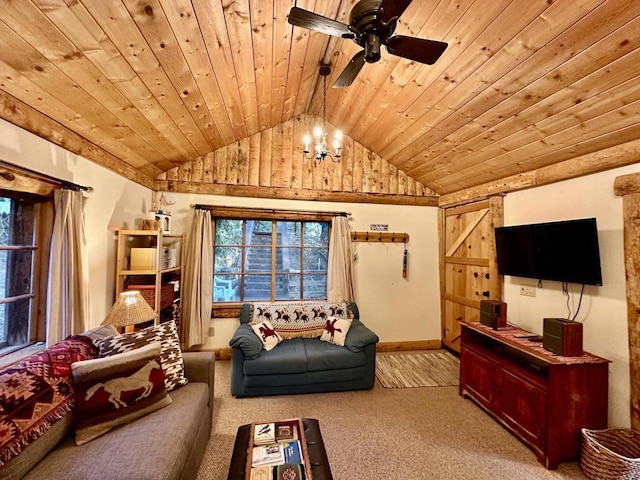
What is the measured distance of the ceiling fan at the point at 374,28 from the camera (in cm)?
137

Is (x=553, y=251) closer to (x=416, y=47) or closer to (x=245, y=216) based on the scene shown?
(x=416, y=47)

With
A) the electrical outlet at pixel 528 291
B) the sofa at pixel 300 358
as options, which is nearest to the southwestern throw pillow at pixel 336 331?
the sofa at pixel 300 358

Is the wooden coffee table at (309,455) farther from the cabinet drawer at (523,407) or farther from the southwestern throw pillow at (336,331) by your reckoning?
the cabinet drawer at (523,407)

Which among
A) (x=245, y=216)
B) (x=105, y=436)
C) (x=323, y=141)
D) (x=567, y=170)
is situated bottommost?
(x=105, y=436)

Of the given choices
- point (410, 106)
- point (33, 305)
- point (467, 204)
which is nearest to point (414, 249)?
point (467, 204)

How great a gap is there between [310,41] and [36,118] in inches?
84.2

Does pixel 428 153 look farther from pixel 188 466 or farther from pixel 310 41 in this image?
pixel 188 466

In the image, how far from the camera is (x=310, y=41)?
8.14 feet

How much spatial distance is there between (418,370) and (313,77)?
12.6 ft

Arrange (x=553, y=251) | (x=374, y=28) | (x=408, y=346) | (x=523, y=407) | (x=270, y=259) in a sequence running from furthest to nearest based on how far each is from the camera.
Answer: (x=408, y=346) < (x=270, y=259) < (x=553, y=251) < (x=523, y=407) < (x=374, y=28)

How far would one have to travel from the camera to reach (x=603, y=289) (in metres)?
2.39

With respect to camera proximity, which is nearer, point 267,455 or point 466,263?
point 267,455

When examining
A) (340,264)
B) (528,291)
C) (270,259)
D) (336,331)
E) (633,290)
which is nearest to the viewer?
(633,290)

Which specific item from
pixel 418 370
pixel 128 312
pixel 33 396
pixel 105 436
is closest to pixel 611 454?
pixel 418 370
